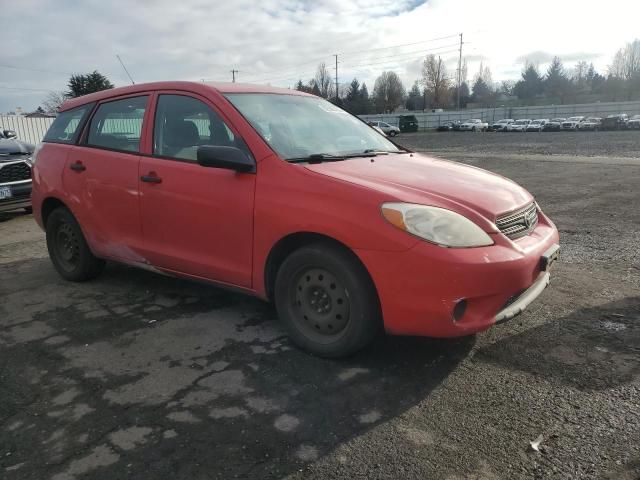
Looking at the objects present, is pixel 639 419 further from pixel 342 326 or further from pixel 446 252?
pixel 342 326

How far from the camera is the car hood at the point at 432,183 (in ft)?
10.2

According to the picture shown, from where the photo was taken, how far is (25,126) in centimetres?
2173

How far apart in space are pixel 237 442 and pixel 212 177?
1.87 m

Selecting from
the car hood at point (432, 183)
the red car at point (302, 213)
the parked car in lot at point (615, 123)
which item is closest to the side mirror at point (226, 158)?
the red car at point (302, 213)

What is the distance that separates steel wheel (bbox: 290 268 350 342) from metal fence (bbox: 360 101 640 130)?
66.1 metres

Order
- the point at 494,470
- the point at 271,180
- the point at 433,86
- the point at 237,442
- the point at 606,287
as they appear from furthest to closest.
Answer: the point at 433,86, the point at 606,287, the point at 271,180, the point at 237,442, the point at 494,470

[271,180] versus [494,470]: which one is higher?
[271,180]

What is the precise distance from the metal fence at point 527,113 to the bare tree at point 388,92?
2633 centimetres

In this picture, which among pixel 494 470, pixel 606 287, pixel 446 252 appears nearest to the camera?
pixel 494 470

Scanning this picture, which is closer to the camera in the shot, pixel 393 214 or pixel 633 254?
pixel 393 214

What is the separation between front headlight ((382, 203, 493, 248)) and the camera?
290 cm

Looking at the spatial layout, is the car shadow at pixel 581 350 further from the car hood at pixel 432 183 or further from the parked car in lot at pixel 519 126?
the parked car in lot at pixel 519 126

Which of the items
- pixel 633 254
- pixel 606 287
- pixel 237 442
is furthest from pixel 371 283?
pixel 633 254

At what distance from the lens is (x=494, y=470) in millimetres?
2301
